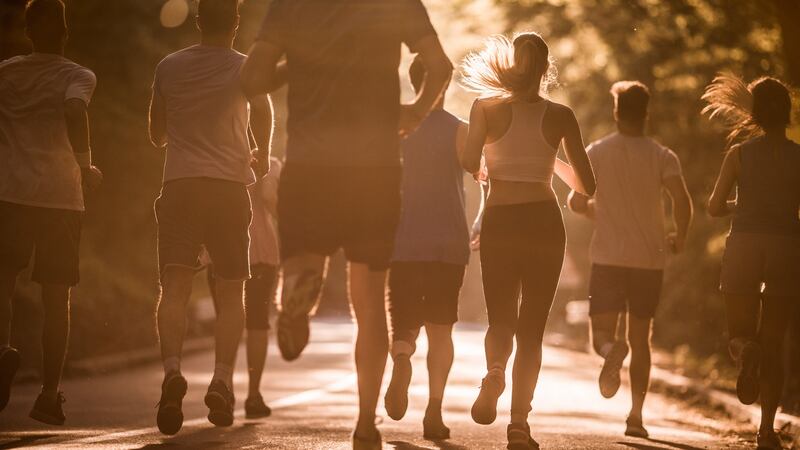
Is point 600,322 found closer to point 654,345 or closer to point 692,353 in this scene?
point 692,353

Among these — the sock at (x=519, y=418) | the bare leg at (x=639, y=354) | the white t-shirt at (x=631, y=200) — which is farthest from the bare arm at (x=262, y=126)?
the bare leg at (x=639, y=354)

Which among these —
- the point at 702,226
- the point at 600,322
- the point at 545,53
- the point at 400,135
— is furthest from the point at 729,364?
the point at 400,135

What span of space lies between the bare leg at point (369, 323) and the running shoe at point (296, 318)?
0.38m

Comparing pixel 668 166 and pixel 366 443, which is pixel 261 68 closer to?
pixel 366 443

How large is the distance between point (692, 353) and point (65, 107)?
2059cm

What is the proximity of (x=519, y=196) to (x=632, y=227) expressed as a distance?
233 centimetres

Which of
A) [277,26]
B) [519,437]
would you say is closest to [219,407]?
[519,437]

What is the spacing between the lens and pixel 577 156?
795cm

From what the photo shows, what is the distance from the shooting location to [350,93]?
6195 millimetres

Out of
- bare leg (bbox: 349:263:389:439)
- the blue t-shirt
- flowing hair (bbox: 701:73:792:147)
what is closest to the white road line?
the blue t-shirt

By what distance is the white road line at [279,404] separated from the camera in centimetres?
802

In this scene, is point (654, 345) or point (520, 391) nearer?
point (520, 391)

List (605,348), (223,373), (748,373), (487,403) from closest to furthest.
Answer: (487,403), (223,373), (748,373), (605,348)

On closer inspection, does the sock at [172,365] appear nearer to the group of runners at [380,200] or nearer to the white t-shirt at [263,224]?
the group of runners at [380,200]
